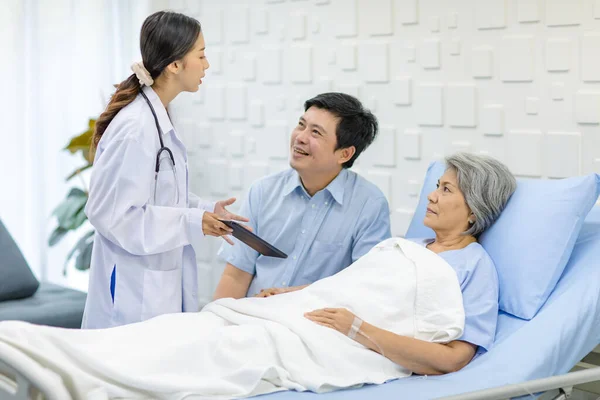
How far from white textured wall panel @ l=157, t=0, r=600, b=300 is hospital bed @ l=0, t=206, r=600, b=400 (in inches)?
26.4

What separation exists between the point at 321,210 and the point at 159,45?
82 centimetres

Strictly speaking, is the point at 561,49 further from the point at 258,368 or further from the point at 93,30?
the point at 93,30

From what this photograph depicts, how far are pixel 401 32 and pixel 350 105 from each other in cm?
92

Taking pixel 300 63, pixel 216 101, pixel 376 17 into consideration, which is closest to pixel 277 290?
pixel 376 17

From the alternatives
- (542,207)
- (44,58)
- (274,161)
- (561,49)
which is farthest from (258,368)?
(44,58)

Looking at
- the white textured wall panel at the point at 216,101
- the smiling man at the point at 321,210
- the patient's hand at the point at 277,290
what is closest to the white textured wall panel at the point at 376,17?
the smiling man at the point at 321,210

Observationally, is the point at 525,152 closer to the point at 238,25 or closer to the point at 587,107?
the point at 587,107

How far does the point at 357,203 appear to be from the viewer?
2.79 meters

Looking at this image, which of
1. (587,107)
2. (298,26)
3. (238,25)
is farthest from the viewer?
(238,25)

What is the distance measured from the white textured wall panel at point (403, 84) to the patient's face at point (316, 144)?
1.42ft

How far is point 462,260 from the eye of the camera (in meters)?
2.37

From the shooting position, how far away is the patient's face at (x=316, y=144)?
274cm

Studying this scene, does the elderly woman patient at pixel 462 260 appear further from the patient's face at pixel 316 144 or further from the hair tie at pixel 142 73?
the hair tie at pixel 142 73

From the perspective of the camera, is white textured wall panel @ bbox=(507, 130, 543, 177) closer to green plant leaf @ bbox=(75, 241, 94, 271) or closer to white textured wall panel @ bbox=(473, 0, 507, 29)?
white textured wall panel @ bbox=(473, 0, 507, 29)
